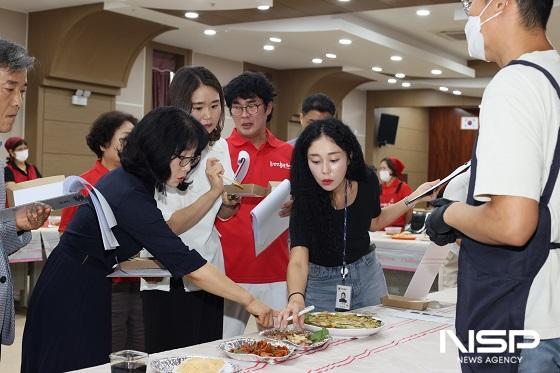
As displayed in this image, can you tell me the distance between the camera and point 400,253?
554 centimetres

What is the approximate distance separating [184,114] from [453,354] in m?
1.07

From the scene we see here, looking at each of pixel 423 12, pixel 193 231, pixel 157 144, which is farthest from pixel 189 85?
pixel 423 12

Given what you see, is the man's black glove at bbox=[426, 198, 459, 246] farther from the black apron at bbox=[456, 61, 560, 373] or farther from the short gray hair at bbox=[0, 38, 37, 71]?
the short gray hair at bbox=[0, 38, 37, 71]

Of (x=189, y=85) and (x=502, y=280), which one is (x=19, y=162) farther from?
(x=502, y=280)

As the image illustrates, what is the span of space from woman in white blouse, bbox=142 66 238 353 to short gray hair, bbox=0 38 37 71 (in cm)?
65

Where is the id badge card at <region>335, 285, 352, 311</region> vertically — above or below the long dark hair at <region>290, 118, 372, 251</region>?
below

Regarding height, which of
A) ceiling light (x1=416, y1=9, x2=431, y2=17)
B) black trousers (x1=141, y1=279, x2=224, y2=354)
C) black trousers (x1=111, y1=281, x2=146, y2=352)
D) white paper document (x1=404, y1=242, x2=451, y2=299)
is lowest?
black trousers (x1=111, y1=281, x2=146, y2=352)

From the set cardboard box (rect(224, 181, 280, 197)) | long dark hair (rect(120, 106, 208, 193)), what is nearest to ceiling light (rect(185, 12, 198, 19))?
cardboard box (rect(224, 181, 280, 197))

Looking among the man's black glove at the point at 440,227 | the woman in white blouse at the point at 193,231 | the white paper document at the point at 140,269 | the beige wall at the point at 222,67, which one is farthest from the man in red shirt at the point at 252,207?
the beige wall at the point at 222,67

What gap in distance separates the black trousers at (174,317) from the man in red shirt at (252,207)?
0.94ft

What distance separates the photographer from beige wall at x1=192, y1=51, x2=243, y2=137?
11586mm

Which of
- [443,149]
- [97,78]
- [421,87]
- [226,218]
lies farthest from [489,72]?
[226,218]

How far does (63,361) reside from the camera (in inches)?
79.0

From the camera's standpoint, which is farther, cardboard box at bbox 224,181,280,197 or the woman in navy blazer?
cardboard box at bbox 224,181,280,197
